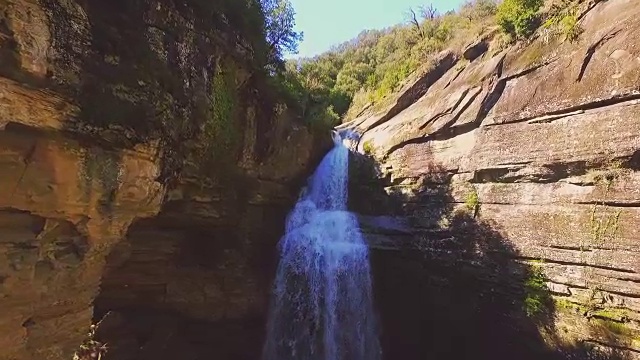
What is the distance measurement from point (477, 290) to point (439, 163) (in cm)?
364

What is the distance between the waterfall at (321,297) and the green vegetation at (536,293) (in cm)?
456

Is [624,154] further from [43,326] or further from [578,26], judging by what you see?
[43,326]

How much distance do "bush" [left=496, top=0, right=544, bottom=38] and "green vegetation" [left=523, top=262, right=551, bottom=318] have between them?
6.53 meters

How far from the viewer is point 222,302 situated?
506 inches

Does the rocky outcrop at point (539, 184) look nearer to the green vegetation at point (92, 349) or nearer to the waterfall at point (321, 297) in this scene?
the waterfall at point (321, 297)

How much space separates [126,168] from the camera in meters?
7.50

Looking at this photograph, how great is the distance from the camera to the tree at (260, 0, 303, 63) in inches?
643

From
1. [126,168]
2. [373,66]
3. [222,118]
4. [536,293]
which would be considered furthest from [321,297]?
[373,66]

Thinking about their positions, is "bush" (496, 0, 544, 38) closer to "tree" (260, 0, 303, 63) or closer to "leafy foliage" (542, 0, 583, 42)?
"leafy foliage" (542, 0, 583, 42)

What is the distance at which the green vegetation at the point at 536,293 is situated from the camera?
9859 mm

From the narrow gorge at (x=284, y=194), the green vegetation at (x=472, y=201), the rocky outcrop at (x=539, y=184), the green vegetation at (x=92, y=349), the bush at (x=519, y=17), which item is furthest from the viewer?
the bush at (x=519, y=17)

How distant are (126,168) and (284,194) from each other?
692 centimetres

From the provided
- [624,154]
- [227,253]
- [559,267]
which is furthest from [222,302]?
[624,154]

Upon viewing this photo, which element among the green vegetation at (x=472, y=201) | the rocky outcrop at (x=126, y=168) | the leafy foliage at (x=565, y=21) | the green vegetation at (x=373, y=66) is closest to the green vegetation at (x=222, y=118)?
the rocky outcrop at (x=126, y=168)
